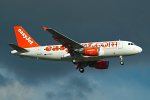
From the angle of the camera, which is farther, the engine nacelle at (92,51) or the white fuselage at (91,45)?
the white fuselage at (91,45)

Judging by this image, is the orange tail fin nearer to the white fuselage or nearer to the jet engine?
the white fuselage

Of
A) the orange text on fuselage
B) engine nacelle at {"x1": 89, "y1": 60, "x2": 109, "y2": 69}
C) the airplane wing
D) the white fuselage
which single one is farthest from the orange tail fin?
engine nacelle at {"x1": 89, "y1": 60, "x2": 109, "y2": 69}

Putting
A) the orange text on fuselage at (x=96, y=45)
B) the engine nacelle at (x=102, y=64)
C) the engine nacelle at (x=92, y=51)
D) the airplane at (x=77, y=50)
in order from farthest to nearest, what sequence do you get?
the engine nacelle at (x=102, y=64) → the orange text on fuselage at (x=96, y=45) → the airplane at (x=77, y=50) → the engine nacelle at (x=92, y=51)

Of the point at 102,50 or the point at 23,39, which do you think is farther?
the point at 23,39

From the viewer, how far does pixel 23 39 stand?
282ft

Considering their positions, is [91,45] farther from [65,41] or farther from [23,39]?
[23,39]

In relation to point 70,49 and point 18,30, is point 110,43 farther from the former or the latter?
point 18,30

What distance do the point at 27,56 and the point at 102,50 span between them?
17727 millimetres

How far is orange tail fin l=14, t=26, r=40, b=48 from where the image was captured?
84450 millimetres

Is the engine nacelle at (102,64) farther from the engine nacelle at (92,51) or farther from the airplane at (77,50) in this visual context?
the engine nacelle at (92,51)

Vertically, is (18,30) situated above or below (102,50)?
above

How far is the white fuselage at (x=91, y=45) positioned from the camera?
75625 millimetres

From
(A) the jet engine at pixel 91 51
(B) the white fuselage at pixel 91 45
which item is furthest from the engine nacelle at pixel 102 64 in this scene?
(A) the jet engine at pixel 91 51

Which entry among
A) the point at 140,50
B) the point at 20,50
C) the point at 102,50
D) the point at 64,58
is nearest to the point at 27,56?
the point at 20,50
